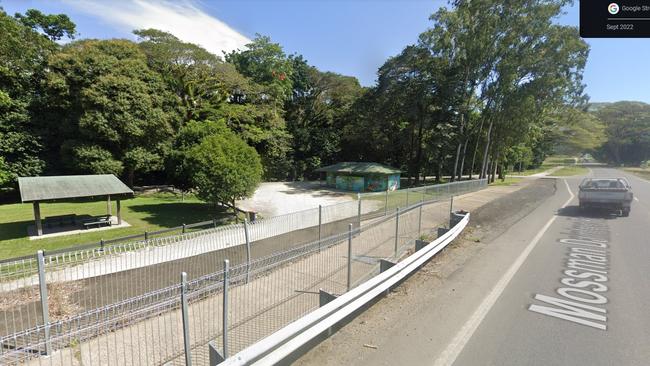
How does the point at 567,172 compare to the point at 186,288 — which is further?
the point at 567,172

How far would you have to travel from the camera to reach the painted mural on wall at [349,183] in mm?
36781

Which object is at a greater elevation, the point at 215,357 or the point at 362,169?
the point at 362,169

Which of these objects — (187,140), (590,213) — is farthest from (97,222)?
(590,213)

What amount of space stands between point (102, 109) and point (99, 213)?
1049 centimetres

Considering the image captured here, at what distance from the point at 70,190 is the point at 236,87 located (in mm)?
25418

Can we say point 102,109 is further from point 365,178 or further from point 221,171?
point 365,178

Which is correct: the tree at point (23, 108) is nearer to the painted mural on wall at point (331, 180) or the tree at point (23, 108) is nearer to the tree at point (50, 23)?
the tree at point (50, 23)

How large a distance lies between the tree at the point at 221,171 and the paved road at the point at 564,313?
14.5 m

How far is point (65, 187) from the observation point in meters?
16.2

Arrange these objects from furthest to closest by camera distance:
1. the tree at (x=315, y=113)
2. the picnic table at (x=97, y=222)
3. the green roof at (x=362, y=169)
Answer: the tree at (x=315, y=113) → the green roof at (x=362, y=169) → the picnic table at (x=97, y=222)

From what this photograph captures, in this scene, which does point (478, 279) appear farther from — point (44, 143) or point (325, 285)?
point (44, 143)

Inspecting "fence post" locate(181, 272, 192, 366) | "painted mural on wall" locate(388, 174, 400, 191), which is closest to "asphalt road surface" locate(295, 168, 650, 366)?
"fence post" locate(181, 272, 192, 366)

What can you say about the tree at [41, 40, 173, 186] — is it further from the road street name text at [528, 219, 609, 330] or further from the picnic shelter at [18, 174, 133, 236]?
the road street name text at [528, 219, 609, 330]

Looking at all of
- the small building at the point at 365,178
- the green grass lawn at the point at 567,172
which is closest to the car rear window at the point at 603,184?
the small building at the point at 365,178
